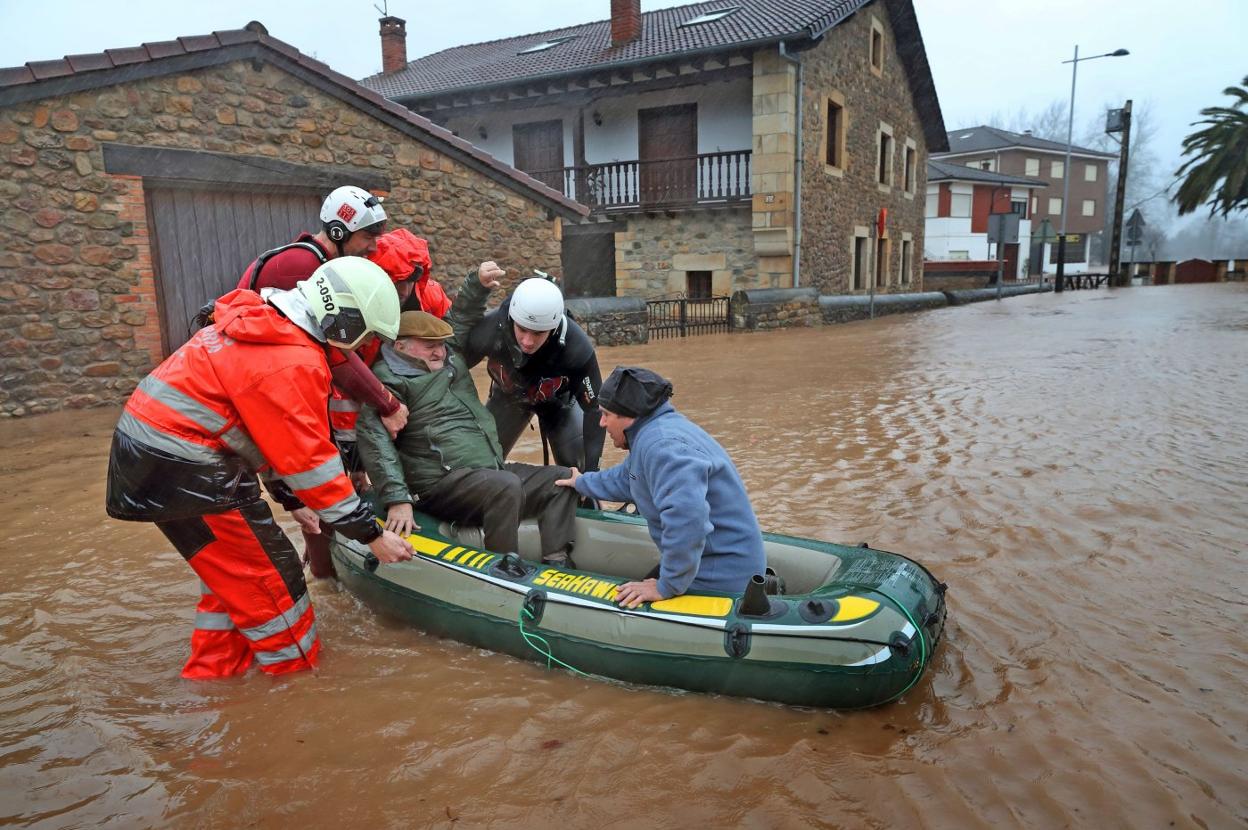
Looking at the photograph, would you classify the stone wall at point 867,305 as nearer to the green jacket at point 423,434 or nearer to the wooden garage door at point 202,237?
the wooden garage door at point 202,237

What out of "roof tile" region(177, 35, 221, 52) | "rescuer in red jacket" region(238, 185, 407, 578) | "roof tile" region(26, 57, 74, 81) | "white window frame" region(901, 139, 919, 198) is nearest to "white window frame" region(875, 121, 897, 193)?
"white window frame" region(901, 139, 919, 198)

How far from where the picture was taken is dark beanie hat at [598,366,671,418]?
9.93 feet

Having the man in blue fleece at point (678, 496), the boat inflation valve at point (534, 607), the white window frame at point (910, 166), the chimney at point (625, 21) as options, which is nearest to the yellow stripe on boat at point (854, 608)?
the man in blue fleece at point (678, 496)

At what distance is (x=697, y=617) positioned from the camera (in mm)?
2832

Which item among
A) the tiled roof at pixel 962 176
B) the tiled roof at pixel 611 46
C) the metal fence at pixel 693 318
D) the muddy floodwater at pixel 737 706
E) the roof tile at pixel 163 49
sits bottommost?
the muddy floodwater at pixel 737 706

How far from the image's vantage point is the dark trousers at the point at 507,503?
3.56m

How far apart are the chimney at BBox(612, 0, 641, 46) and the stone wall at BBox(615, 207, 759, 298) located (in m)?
4.48

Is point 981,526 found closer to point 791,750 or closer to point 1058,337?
point 791,750

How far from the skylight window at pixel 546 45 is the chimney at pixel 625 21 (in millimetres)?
2858

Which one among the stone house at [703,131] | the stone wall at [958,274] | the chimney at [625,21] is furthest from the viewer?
the stone wall at [958,274]

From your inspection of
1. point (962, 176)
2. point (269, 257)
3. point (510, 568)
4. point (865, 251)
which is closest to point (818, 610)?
point (510, 568)

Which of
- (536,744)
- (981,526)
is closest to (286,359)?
(536,744)

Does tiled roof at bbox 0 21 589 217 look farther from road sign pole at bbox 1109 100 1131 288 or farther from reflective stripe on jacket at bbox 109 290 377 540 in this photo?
road sign pole at bbox 1109 100 1131 288

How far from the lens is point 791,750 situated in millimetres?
2568
